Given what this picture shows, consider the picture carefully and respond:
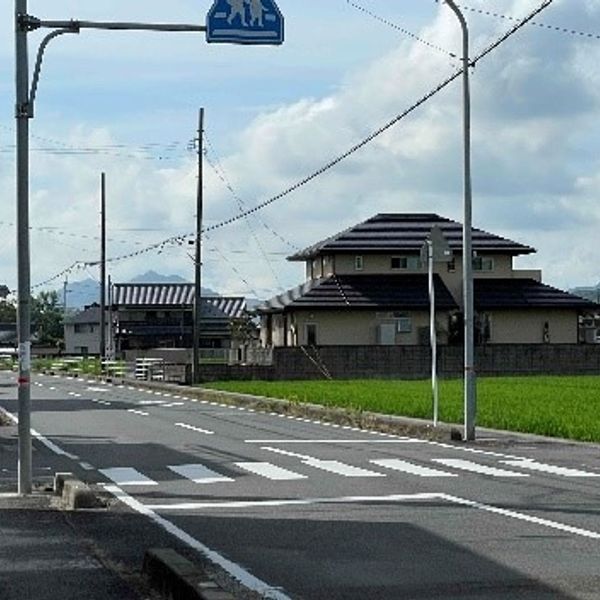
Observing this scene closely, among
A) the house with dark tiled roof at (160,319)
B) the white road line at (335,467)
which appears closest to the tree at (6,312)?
the house with dark tiled roof at (160,319)

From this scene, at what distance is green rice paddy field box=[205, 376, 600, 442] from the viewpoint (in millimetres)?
26625

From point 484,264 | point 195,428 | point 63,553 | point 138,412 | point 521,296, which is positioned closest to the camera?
point 63,553

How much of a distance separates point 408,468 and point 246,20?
7.11m

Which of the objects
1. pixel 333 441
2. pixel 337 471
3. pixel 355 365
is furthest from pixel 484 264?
pixel 337 471

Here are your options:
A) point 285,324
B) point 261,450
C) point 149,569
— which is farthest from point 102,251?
point 149,569

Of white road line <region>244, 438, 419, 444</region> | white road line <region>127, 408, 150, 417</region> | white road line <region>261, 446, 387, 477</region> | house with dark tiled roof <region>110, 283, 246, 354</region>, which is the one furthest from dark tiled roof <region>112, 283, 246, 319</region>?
white road line <region>261, 446, 387, 477</region>

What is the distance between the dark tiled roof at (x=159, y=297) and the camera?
112m

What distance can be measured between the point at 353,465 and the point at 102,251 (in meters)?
59.7

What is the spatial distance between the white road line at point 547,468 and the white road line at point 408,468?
134 centimetres

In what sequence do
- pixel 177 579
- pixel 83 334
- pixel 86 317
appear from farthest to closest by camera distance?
pixel 86 317 → pixel 83 334 → pixel 177 579

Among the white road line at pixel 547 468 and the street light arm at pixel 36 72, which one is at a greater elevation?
the street light arm at pixel 36 72

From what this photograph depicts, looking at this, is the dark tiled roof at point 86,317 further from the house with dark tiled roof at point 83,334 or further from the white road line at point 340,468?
the white road line at point 340,468

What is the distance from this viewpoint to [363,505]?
578 inches

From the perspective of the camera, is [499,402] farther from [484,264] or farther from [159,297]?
[159,297]
